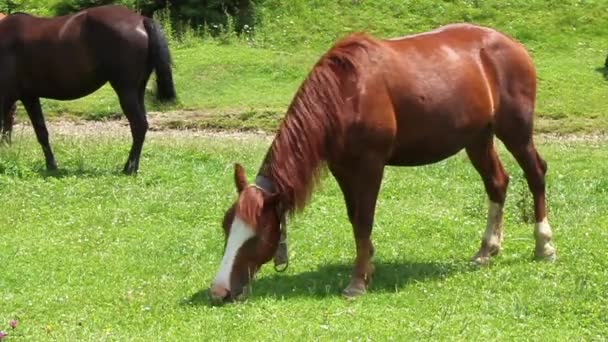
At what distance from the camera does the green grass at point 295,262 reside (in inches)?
257

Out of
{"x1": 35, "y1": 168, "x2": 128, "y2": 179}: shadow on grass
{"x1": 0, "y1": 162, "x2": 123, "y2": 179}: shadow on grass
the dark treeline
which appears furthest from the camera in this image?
the dark treeline

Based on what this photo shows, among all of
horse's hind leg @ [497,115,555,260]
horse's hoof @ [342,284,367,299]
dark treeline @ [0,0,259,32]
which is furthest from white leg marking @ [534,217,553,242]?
dark treeline @ [0,0,259,32]

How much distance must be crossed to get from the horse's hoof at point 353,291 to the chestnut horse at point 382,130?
0.01m

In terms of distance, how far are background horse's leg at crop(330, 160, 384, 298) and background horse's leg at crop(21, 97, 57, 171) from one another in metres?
6.11

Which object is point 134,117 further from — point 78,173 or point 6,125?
point 6,125

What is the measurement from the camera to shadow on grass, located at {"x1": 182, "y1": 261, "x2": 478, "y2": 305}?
7.30 meters

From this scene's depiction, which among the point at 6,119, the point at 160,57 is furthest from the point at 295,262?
the point at 6,119

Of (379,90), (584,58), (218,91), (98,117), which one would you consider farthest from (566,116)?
(379,90)

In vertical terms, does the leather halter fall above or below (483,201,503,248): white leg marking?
above

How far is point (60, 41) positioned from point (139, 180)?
223 centimetres

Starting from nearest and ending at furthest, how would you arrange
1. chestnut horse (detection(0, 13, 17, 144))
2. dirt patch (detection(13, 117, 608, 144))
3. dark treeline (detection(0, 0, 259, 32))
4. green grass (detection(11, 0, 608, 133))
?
1. chestnut horse (detection(0, 13, 17, 144))
2. dirt patch (detection(13, 117, 608, 144))
3. green grass (detection(11, 0, 608, 133))
4. dark treeline (detection(0, 0, 259, 32))

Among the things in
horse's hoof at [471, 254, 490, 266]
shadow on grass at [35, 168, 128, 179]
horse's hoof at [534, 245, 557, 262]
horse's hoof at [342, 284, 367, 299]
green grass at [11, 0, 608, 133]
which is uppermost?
horse's hoof at [342, 284, 367, 299]

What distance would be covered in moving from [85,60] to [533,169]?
21.0ft

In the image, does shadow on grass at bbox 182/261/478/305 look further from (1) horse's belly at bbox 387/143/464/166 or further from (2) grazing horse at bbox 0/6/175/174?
(2) grazing horse at bbox 0/6/175/174
